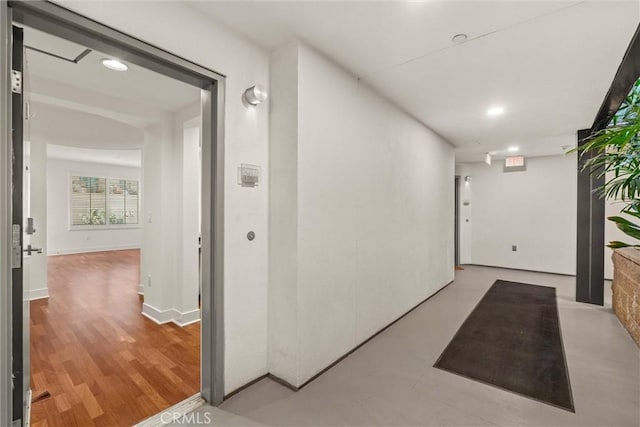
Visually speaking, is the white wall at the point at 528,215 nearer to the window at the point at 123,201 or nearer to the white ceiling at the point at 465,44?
the white ceiling at the point at 465,44

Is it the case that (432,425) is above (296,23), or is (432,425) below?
below

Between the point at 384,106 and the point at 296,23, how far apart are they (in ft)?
4.99

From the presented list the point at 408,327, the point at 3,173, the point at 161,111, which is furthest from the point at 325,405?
the point at 161,111

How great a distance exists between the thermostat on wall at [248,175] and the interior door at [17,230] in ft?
3.58

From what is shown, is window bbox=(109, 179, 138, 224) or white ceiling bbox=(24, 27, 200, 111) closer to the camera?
white ceiling bbox=(24, 27, 200, 111)

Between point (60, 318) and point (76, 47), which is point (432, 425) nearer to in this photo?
point (76, 47)

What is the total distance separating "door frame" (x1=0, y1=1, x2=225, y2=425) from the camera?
3.97 feet

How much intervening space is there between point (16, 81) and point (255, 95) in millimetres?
1189

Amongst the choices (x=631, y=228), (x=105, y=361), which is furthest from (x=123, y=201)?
(x=631, y=228)

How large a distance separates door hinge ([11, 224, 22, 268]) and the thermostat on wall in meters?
1.13

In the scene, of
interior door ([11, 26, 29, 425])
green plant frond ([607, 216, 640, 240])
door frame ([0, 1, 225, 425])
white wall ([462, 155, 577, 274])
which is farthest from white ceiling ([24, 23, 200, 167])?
white wall ([462, 155, 577, 274])

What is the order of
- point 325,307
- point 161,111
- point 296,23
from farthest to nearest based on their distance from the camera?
1. point 161,111
2. point 325,307
3. point 296,23

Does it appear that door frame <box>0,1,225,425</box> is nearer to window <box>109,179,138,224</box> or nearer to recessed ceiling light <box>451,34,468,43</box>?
recessed ceiling light <box>451,34,468,43</box>

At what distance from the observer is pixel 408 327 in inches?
130
